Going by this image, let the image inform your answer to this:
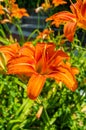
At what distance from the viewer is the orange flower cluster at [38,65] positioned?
127 cm

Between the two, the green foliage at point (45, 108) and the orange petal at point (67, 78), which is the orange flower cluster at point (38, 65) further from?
the green foliage at point (45, 108)

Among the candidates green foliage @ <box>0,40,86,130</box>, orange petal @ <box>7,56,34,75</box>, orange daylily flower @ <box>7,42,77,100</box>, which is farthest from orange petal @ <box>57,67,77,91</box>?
green foliage @ <box>0,40,86,130</box>

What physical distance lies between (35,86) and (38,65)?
177 mm

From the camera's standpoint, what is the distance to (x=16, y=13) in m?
3.20

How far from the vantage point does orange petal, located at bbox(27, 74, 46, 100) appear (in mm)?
1215

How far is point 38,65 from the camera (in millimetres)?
1401

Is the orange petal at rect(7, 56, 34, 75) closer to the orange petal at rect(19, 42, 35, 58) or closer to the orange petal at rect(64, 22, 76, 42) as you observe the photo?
the orange petal at rect(19, 42, 35, 58)

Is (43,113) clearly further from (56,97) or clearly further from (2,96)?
(2,96)

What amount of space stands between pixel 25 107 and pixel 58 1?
4.13 feet

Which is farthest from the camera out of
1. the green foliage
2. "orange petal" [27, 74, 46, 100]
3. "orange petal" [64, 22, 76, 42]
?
the green foliage

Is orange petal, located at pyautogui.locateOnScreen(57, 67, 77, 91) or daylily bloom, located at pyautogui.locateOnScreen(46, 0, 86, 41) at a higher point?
daylily bloom, located at pyautogui.locateOnScreen(46, 0, 86, 41)

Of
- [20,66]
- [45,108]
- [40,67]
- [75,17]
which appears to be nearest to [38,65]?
[40,67]

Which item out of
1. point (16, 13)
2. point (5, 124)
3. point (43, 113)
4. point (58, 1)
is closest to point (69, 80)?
point (43, 113)

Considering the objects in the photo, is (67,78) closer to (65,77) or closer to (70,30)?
(65,77)
